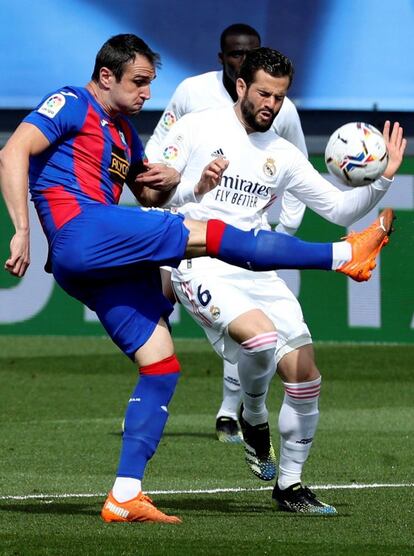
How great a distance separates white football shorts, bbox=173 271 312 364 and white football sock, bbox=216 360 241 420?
1.98 m

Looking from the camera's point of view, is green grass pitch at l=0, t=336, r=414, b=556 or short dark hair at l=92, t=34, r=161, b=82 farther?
short dark hair at l=92, t=34, r=161, b=82

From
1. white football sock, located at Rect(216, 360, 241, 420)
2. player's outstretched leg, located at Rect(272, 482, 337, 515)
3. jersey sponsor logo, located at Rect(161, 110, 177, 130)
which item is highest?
jersey sponsor logo, located at Rect(161, 110, 177, 130)

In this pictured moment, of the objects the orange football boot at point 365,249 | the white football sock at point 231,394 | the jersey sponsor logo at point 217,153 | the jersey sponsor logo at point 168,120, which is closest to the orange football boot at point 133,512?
the orange football boot at point 365,249

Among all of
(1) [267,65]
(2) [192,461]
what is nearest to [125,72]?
(1) [267,65]

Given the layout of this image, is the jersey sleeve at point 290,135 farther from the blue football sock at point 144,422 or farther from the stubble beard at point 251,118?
the blue football sock at point 144,422

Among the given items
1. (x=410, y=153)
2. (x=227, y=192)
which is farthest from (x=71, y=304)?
(x=227, y=192)

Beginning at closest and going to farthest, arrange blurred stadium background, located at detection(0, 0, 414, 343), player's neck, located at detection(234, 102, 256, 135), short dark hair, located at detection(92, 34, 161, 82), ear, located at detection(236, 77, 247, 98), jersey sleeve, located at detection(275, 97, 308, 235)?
short dark hair, located at detection(92, 34, 161, 82) < ear, located at detection(236, 77, 247, 98) < player's neck, located at detection(234, 102, 256, 135) < jersey sleeve, located at detection(275, 97, 308, 235) < blurred stadium background, located at detection(0, 0, 414, 343)

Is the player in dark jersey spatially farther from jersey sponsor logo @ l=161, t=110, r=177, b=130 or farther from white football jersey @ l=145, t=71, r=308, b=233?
jersey sponsor logo @ l=161, t=110, r=177, b=130

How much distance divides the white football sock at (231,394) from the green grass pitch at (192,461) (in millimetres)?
230

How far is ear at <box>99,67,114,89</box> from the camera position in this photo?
265 inches

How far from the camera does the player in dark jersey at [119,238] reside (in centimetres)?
637

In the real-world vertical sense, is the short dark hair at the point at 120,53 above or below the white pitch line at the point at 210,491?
above

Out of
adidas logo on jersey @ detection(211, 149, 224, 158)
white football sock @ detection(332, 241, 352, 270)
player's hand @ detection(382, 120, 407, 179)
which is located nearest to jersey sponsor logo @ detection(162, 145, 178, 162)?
adidas logo on jersey @ detection(211, 149, 224, 158)

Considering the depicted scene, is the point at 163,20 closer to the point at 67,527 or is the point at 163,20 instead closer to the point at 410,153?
the point at 410,153
